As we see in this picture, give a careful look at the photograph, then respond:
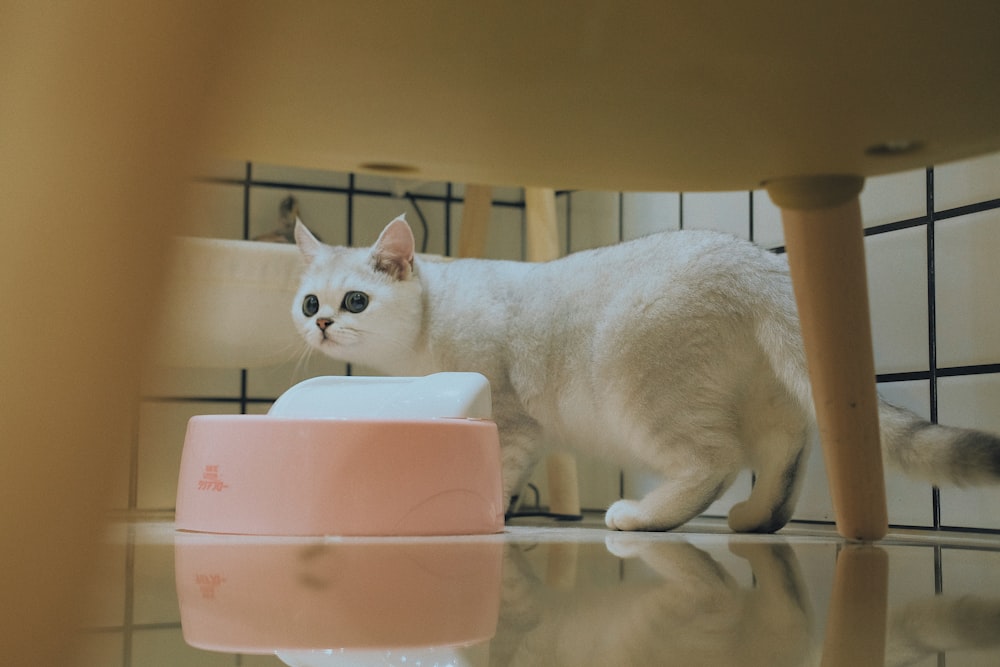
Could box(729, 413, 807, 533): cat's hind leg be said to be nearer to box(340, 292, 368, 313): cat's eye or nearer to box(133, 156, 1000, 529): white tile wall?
box(133, 156, 1000, 529): white tile wall

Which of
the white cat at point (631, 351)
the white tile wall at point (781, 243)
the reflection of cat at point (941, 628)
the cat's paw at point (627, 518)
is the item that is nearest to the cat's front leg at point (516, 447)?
the white cat at point (631, 351)

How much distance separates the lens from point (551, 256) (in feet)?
6.79

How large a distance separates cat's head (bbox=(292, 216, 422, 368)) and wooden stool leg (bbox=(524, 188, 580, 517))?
0.37 metres

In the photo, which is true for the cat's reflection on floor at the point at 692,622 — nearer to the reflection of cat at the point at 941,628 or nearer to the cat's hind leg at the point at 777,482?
the reflection of cat at the point at 941,628

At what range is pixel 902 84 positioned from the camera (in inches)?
22.1

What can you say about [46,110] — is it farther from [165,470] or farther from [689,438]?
[165,470]

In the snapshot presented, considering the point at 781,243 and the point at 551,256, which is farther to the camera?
the point at 551,256

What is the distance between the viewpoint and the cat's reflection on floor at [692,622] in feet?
1.29

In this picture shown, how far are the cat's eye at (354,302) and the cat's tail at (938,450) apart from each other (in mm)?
846

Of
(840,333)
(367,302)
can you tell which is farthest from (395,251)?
(840,333)

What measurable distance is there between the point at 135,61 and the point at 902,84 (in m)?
0.49

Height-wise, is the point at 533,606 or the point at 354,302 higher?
the point at 354,302

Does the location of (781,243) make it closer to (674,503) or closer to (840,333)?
(674,503)

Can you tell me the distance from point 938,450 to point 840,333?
0.23 meters
